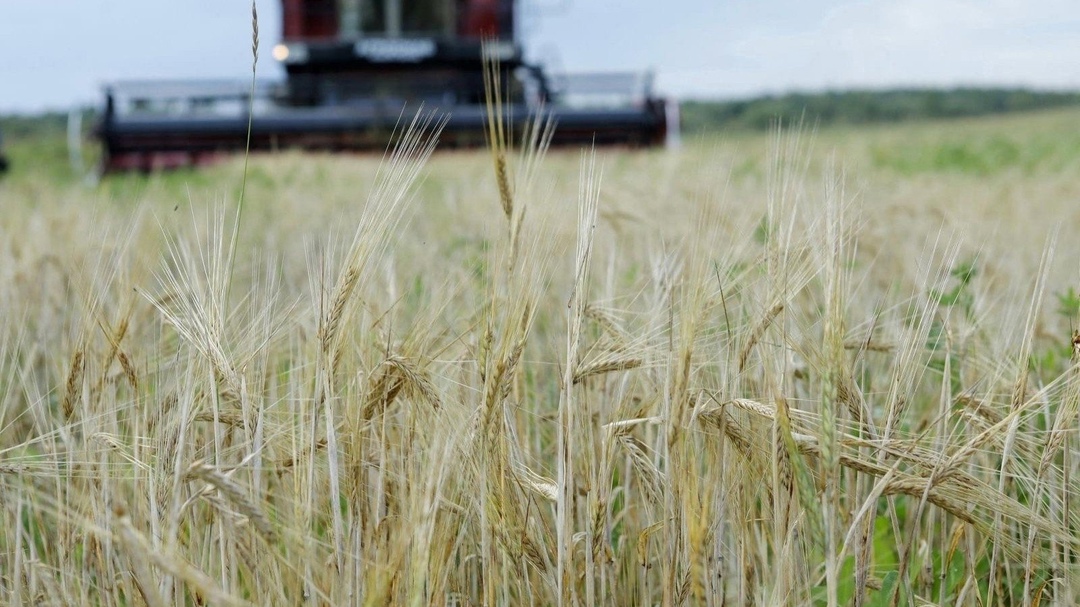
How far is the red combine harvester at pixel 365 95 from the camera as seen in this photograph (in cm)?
940

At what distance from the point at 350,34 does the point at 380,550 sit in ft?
35.9

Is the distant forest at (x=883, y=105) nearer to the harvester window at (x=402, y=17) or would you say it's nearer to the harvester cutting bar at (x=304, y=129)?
the harvester window at (x=402, y=17)

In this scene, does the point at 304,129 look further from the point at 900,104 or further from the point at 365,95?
the point at 900,104

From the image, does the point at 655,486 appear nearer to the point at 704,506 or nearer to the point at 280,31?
the point at 704,506

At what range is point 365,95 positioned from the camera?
10609mm

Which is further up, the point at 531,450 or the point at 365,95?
the point at 365,95

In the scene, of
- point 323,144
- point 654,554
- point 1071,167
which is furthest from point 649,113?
point 654,554

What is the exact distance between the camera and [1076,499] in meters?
1.11

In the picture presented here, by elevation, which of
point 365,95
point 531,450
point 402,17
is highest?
point 402,17

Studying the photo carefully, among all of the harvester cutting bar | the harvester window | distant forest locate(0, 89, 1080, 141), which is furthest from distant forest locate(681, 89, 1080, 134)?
the harvester cutting bar

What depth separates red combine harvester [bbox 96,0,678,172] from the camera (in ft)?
30.8

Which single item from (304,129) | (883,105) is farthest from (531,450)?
(883,105)

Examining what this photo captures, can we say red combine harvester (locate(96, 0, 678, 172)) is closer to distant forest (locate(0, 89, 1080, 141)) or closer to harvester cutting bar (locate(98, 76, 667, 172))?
harvester cutting bar (locate(98, 76, 667, 172))

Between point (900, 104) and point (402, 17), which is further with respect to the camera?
point (900, 104)
